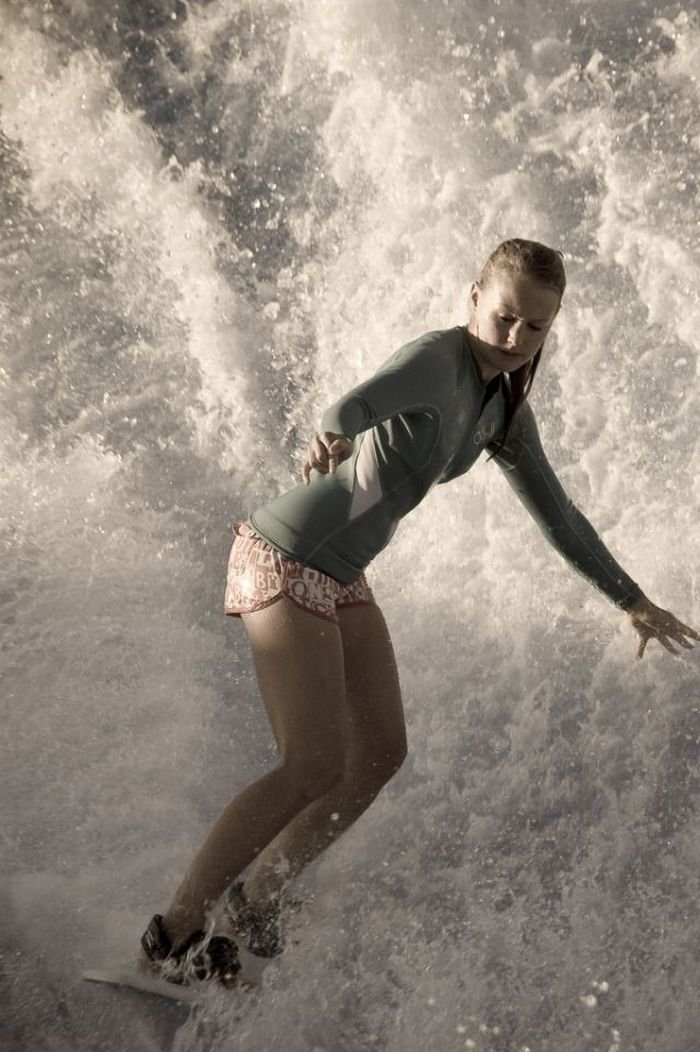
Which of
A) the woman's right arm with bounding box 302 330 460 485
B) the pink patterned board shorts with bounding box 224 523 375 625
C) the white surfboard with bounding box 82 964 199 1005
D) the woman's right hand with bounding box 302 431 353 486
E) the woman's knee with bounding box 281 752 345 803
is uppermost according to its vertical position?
the woman's right arm with bounding box 302 330 460 485

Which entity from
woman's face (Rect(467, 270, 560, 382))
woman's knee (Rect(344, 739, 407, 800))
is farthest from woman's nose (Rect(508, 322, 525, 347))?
woman's knee (Rect(344, 739, 407, 800))

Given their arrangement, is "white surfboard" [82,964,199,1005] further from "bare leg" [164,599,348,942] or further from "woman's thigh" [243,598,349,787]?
"woman's thigh" [243,598,349,787]

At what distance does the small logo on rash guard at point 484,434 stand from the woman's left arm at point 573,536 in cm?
12

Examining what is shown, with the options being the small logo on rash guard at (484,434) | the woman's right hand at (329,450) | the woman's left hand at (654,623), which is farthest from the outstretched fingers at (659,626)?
the woman's right hand at (329,450)

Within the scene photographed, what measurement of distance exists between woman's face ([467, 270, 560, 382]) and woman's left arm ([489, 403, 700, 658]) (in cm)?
29

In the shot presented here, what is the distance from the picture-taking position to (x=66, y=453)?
4156mm

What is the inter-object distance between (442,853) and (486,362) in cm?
150

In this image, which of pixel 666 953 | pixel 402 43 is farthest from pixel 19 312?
pixel 666 953

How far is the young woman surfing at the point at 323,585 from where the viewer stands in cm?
203

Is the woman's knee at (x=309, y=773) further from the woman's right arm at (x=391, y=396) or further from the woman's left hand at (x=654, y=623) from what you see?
the woman's left hand at (x=654, y=623)

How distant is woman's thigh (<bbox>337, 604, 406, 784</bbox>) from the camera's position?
2.25 metres

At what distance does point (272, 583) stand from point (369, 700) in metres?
0.37

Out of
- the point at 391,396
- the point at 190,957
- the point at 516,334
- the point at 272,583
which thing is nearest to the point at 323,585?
the point at 272,583

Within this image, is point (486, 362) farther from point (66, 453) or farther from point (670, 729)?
point (66, 453)
